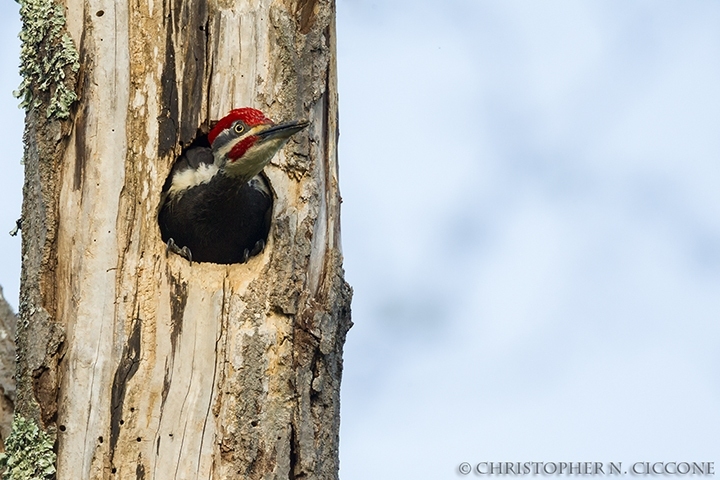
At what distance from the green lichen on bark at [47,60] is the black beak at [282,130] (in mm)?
765

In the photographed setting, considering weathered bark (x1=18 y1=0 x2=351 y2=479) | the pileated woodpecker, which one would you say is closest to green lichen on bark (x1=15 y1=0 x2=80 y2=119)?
weathered bark (x1=18 y1=0 x2=351 y2=479)

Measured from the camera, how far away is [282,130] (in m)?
4.51

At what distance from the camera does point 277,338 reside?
4316 mm

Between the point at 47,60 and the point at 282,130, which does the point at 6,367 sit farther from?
the point at 282,130

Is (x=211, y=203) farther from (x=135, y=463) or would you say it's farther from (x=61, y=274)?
(x=135, y=463)

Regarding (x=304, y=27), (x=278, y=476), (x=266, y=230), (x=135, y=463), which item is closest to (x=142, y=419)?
(x=135, y=463)

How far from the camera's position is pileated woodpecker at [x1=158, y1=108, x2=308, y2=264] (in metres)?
4.57

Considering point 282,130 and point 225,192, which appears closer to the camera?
point 282,130

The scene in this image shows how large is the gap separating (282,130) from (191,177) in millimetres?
675

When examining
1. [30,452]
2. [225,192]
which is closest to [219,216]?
[225,192]

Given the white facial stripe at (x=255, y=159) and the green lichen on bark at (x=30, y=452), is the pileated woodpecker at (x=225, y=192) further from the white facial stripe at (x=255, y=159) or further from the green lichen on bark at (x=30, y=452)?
the green lichen on bark at (x=30, y=452)

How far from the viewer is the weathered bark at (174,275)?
163 inches

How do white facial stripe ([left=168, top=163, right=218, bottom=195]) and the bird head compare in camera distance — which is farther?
white facial stripe ([left=168, top=163, right=218, bottom=195])

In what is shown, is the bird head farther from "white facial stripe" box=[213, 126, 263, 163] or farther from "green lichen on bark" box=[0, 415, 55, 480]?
"green lichen on bark" box=[0, 415, 55, 480]
